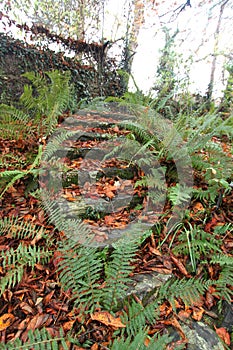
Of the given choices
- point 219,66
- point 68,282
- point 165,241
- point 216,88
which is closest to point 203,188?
point 165,241

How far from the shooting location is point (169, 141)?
2262mm

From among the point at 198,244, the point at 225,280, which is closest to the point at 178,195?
the point at 198,244

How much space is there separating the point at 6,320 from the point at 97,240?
2.40 feet

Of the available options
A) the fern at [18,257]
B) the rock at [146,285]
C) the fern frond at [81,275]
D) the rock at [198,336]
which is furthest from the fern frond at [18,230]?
the rock at [198,336]

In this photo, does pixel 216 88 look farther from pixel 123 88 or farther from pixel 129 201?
pixel 129 201

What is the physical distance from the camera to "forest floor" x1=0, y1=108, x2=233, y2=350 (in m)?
1.35

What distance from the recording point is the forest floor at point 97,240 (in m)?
1.35

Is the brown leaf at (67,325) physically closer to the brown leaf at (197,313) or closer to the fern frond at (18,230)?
the fern frond at (18,230)

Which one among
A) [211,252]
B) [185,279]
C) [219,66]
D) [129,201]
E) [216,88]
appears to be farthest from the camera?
[219,66]

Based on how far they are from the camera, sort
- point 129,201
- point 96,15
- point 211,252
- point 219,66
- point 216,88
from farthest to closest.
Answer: point 219,66
point 216,88
point 96,15
point 129,201
point 211,252

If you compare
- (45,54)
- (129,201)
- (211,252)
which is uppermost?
(45,54)

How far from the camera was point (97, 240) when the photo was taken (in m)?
1.73

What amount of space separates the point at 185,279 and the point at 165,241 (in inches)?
12.5

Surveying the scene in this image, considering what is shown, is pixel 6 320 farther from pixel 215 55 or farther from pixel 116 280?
pixel 215 55
